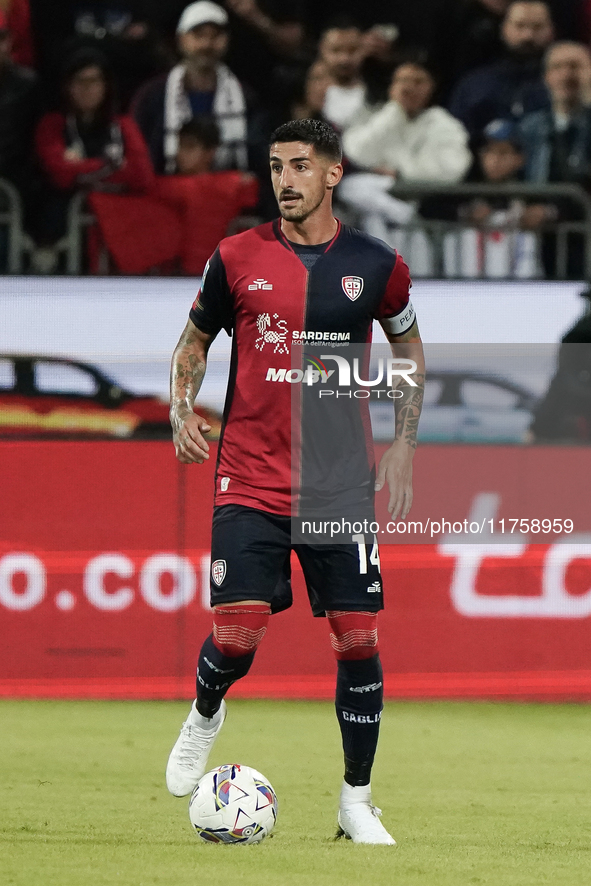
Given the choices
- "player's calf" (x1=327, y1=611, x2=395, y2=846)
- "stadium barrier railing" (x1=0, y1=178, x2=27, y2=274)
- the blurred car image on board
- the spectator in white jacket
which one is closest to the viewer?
"player's calf" (x1=327, y1=611, x2=395, y2=846)

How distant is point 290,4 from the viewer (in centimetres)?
1066

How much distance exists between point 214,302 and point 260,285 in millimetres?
186

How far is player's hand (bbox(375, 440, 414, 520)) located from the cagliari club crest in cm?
52

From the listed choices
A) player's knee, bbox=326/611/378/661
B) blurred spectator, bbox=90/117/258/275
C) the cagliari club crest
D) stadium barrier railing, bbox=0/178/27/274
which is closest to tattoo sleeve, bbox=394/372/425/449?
the cagliari club crest

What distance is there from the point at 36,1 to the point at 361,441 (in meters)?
7.13

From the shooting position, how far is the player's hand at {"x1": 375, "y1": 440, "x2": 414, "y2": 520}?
4.43 m

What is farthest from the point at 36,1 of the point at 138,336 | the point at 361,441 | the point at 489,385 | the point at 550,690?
the point at 361,441

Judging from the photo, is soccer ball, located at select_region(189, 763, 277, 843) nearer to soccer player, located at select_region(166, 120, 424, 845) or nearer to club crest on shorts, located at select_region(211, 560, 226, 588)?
soccer player, located at select_region(166, 120, 424, 845)

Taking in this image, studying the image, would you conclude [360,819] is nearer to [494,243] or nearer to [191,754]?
[191,754]

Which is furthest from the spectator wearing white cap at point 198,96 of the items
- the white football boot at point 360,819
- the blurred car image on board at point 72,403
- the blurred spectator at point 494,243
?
the white football boot at point 360,819

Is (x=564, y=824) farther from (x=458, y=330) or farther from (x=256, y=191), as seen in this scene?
(x=256, y=191)

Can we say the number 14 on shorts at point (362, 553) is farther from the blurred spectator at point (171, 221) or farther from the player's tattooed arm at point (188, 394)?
the blurred spectator at point (171, 221)

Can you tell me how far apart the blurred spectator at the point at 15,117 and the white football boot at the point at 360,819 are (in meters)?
6.60

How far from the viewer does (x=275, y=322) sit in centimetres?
436
